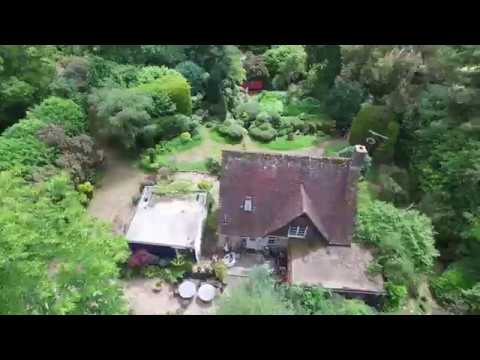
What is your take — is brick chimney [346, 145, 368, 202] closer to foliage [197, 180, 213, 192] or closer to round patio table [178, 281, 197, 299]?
foliage [197, 180, 213, 192]

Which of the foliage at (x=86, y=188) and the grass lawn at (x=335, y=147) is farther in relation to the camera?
the grass lawn at (x=335, y=147)

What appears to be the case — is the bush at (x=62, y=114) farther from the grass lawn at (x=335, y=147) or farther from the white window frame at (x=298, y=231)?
the grass lawn at (x=335, y=147)

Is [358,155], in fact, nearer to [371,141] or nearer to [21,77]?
[371,141]

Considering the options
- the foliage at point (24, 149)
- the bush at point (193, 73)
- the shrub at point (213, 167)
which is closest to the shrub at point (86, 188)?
the foliage at point (24, 149)

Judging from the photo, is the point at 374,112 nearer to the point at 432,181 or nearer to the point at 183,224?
the point at 432,181

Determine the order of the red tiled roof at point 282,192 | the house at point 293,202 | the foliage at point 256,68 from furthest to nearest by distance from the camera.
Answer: the foliage at point 256,68 < the red tiled roof at point 282,192 < the house at point 293,202
